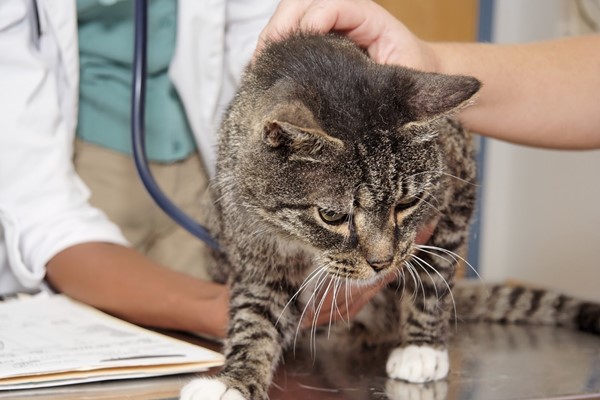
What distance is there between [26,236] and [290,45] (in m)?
0.72

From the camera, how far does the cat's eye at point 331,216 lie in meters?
1.08

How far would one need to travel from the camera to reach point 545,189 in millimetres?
2990

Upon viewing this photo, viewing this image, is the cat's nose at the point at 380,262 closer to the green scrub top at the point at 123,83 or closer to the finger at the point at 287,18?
the finger at the point at 287,18

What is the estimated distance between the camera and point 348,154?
1.04m

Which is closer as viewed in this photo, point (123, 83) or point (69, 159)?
point (69, 159)

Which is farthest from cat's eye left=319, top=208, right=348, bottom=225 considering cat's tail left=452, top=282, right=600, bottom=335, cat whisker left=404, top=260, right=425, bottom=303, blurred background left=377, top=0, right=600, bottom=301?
blurred background left=377, top=0, right=600, bottom=301

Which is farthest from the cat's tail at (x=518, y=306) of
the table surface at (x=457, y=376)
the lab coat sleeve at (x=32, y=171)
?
the lab coat sleeve at (x=32, y=171)

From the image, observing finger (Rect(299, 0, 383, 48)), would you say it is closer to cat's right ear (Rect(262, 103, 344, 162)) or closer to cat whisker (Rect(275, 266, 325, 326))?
cat's right ear (Rect(262, 103, 344, 162))

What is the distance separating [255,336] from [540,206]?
2090 millimetres

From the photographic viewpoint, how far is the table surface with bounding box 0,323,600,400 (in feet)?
3.40

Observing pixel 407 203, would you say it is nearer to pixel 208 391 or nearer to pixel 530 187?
pixel 208 391

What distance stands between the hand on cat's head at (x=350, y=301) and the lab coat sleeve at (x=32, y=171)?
1.62ft

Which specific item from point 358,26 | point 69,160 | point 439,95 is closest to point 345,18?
point 358,26

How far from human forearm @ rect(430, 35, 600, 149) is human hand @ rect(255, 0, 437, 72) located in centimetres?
11
